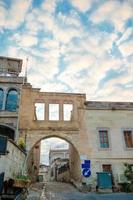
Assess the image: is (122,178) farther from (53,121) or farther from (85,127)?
(53,121)

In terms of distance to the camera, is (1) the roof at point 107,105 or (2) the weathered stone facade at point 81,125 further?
(1) the roof at point 107,105

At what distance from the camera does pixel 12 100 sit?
20.9 meters

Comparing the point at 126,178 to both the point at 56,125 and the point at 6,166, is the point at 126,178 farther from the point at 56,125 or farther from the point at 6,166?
the point at 6,166

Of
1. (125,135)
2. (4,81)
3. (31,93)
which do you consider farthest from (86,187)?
(4,81)

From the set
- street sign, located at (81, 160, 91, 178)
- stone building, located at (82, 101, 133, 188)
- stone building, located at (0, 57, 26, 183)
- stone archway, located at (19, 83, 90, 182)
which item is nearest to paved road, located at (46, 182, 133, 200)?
street sign, located at (81, 160, 91, 178)

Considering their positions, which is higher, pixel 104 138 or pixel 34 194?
pixel 104 138

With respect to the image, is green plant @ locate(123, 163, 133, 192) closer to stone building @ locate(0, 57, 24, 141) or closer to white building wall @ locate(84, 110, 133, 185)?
white building wall @ locate(84, 110, 133, 185)

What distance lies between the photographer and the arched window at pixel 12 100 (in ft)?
67.3

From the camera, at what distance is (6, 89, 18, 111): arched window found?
67.3 feet

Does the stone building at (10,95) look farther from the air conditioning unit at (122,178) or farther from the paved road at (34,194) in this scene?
the air conditioning unit at (122,178)

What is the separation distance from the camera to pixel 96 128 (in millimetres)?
20984

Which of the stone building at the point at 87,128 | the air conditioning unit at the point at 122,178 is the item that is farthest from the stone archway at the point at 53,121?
the air conditioning unit at the point at 122,178

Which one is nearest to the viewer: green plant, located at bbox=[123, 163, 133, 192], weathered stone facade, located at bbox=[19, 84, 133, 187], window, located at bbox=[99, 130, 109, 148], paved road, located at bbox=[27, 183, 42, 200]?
paved road, located at bbox=[27, 183, 42, 200]

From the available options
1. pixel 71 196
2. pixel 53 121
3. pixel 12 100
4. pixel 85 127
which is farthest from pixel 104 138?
pixel 12 100
